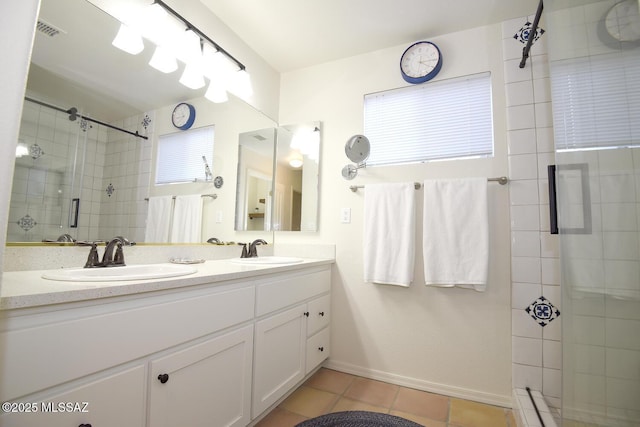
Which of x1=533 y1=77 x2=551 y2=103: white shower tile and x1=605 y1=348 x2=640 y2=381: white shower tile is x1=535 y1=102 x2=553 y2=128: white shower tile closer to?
x1=533 y1=77 x2=551 y2=103: white shower tile

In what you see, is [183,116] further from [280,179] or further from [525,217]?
[525,217]

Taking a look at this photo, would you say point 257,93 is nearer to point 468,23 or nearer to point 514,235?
point 468,23

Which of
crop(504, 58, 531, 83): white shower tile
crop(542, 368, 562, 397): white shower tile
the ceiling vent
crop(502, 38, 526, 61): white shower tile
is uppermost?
crop(502, 38, 526, 61): white shower tile

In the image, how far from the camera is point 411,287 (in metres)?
1.91

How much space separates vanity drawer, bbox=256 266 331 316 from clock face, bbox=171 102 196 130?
3.42ft

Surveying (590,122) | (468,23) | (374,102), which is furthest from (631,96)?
(374,102)

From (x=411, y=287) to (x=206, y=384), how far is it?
4.42 feet

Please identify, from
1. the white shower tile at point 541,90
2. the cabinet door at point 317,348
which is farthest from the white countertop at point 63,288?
the white shower tile at point 541,90

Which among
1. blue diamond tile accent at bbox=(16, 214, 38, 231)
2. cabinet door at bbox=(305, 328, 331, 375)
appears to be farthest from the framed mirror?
cabinet door at bbox=(305, 328, 331, 375)

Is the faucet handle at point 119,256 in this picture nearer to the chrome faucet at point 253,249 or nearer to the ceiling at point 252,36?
the ceiling at point 252,36

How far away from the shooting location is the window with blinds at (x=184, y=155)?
1538 mm

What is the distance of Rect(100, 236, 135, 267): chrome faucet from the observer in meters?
1.20

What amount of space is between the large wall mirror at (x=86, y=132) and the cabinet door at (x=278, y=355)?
817mm

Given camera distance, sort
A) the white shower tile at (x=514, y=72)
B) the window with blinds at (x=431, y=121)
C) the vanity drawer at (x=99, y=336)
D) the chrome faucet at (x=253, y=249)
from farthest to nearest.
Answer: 1. the chrome faucet at (x=253, y=249)
2. the window with blinds at (x=431, y=121)
3. the white shower tile at (x=514, y=72)
4. the vanity drawer at (x=99, y=336)
